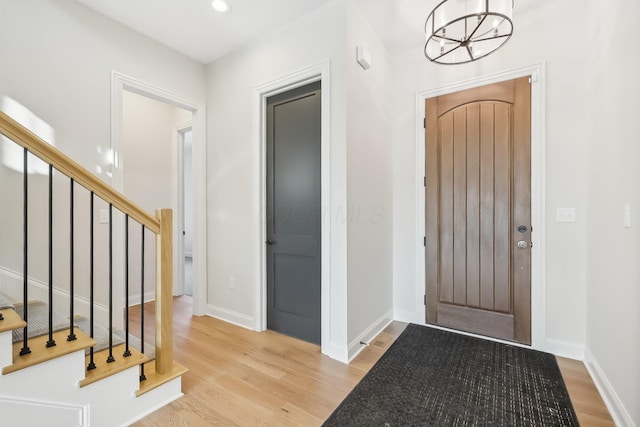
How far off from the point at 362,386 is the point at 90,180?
203 cm

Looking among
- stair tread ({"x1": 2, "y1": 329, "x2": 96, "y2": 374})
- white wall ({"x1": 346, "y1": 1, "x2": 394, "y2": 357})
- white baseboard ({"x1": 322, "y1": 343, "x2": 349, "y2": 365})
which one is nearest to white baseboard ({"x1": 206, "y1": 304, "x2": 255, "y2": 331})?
white baseboard ({"x1": 322, "y1": 343, "x2": 349, "y2": 365})

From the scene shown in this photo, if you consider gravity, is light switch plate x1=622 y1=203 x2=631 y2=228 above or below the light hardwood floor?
Answer: above

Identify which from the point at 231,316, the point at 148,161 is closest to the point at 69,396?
the point at 231,316

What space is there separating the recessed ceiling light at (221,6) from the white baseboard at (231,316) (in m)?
2.76

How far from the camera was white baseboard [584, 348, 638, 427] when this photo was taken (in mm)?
1458

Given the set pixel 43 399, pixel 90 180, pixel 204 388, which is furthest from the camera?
pixel 204 388

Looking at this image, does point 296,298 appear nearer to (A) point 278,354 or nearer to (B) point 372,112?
(A) point 278,354

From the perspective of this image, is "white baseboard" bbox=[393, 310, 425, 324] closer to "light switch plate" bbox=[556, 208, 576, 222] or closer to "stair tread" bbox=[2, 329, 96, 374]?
"light switch plate" bbox=[556, 208, 576, 222]

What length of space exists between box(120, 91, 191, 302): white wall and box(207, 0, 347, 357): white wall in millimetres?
1058

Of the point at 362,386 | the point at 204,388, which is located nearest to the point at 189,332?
the point at 204,388

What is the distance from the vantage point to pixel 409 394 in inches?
69.7

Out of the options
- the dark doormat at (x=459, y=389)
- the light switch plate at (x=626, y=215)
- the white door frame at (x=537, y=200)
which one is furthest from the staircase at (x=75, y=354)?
the white door frame at (x=537, y=200)

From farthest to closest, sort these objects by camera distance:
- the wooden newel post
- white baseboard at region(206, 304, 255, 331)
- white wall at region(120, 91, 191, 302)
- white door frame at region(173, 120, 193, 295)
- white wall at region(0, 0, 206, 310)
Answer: white door frame at region(173, 120, 193, 295) < white wall at region(120, 91, 191, 302) < white baseboard at region(206, 304, 255, 331) < white wall at region(0, 0, 206, 310) < the wooden newel post

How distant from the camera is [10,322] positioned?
121cm
